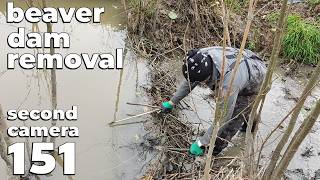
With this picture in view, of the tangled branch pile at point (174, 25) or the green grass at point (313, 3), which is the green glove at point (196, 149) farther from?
the green grass at point (313, 3)

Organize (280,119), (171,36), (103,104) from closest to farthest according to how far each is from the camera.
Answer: (103,104) < (280,119) < (171,36)

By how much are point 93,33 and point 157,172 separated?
3064 millimetres

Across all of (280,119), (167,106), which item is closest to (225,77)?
(167,106)

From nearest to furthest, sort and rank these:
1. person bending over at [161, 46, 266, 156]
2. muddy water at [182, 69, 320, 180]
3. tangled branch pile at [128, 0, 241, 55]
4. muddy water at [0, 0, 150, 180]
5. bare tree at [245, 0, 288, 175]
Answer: bare tree at [245, 0, 288, 175] → person bending over at [161, 46, 266, 156] → muddy water at [0, 0, 150, 180] → muddy water at [182, 69, 320, 180] → tangled branch pile at [128, 0, 241, 55]

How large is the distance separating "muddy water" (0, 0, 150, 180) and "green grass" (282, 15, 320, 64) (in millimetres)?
2275

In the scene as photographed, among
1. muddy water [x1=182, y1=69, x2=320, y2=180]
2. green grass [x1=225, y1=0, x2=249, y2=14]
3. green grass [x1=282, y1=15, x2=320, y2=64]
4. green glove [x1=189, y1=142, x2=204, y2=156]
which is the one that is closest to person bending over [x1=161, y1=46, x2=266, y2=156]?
green glove [x1=189, y1=142, x2=204, y2=156]

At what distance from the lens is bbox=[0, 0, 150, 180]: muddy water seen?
172 inches

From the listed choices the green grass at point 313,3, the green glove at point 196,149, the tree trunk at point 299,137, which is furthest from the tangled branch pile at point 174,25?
the tree trunk at point 299,137

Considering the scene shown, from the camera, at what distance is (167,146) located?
446cm

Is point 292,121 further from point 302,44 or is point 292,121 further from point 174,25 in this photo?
point 174,25

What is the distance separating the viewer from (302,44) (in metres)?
6.43

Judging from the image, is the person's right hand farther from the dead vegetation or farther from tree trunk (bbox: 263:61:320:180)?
tree trunk (bbox: 263:61:320:180)

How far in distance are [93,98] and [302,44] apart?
3.26m

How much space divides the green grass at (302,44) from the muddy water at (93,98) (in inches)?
89.6
